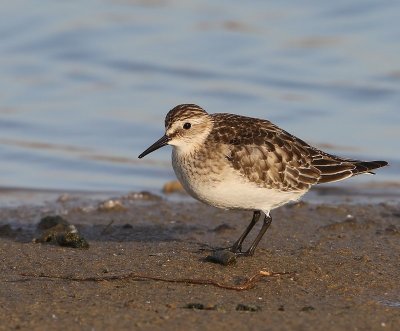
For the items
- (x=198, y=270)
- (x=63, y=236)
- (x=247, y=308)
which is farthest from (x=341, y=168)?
(x=247, y=308)

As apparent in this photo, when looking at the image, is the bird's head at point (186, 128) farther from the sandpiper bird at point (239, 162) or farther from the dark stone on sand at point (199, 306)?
the dark stone on sand at point (199, 306)

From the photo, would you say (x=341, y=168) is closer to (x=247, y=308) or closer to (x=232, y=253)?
(x=232, y=253)

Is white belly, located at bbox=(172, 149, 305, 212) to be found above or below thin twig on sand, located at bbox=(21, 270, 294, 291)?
above

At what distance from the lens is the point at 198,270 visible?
286 inches

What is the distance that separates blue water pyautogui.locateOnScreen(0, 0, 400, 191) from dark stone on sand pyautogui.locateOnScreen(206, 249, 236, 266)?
4.50 m

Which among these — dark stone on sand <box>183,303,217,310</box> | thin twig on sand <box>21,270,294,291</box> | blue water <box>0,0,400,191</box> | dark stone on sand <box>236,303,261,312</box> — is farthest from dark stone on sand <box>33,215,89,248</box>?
blue water <box>0,0,400,191</box>

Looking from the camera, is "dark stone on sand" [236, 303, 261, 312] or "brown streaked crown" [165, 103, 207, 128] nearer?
"dark stone on sand" [236, 303, 261, 312]

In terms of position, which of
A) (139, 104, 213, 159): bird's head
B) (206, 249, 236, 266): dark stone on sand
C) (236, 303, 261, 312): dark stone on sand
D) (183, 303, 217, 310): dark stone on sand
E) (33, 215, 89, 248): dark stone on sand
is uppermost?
(139, 104, 213, 159): bird's head

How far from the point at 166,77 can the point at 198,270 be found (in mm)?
8469

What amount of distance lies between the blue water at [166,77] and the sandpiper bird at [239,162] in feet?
12.6

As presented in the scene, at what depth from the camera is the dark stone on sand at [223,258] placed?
741 cm

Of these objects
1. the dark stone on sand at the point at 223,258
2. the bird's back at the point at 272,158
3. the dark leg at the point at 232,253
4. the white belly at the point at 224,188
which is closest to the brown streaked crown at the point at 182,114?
the bird's back at the point at 272,158

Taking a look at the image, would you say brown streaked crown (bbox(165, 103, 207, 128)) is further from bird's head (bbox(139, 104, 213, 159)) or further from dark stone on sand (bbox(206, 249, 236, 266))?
dark stone on sand (bbox(206, 249, 236, 266))

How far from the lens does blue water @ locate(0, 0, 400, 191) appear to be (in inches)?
508
